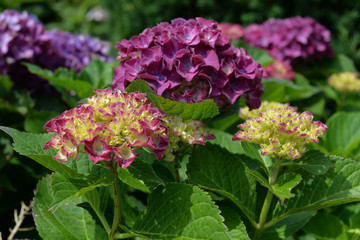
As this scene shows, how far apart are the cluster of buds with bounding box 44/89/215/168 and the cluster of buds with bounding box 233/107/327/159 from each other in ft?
0.69

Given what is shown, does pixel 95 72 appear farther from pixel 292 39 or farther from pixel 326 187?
pixel 292 39

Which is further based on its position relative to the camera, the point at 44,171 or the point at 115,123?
the point at 44,171

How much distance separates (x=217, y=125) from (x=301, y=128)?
2.26ft

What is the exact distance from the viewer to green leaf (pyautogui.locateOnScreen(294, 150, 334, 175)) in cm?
94

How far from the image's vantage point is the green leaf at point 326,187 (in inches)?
38.6

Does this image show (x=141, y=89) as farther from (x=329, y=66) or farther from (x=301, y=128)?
(x=329, y=66)

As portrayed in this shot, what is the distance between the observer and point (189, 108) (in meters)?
1.03

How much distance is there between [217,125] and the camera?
1.61 meters

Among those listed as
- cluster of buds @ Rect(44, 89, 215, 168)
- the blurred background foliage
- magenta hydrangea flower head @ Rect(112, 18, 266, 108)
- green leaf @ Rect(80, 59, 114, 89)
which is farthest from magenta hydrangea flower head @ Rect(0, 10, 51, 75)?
the blurred background foliage

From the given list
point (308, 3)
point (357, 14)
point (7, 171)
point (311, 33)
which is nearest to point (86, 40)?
point (7, 171)

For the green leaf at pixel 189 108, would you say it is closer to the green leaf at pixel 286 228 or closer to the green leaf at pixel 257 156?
the green leaf at pixel 257 156

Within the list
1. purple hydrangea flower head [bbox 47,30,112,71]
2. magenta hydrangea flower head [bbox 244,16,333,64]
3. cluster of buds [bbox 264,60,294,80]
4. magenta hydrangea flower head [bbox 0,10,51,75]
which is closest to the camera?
magenta hydrangea flower head [bbox 0,10,51,75]

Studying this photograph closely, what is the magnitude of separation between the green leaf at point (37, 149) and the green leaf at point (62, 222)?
0.16 m

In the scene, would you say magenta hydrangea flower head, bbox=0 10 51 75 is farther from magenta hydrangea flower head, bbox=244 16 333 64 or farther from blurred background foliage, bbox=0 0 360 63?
blurred background foliage, bbox=0 0 360 63
